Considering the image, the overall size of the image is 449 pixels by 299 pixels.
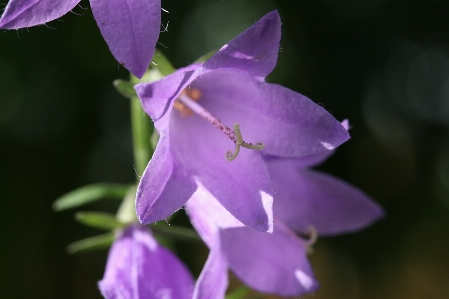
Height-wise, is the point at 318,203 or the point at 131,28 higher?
the point at 131,28

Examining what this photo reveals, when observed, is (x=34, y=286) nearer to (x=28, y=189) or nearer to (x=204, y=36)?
(x=28, y=189)

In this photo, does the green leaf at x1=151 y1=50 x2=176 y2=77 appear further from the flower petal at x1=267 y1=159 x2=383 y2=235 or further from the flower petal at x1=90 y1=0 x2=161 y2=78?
the flower petal at x1=267 y1=159 x2=383 y2=235

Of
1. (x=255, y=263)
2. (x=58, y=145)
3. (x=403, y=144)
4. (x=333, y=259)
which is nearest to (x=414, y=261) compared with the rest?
(x=333, y=259)

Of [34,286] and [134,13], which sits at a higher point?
[134,13]

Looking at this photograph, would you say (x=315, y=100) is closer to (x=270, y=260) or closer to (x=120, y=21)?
(x=270, y=260)

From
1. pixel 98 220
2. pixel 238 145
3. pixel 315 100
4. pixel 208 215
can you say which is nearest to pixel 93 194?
pixel 98 220

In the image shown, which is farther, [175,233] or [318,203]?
[318,203]
